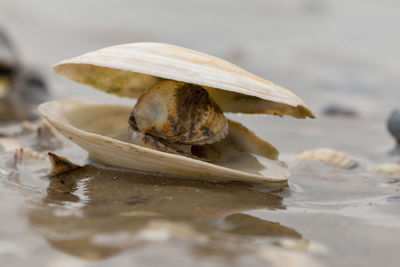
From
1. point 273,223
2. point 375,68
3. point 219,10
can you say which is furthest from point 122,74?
point 219,10

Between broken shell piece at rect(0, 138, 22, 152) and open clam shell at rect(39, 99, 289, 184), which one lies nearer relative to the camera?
open clam shell at rect(39, 99, 289, 184)

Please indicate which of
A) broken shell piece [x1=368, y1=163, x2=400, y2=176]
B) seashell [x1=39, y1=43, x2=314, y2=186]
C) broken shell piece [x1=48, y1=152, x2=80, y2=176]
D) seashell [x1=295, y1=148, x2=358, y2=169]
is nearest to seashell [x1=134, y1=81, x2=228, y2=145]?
seashell [x1=39, y1=43, x2=314, y2=186]

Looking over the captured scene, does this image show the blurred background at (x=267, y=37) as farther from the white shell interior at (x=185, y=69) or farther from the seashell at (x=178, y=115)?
the white shell interior at (x=185, y=69)

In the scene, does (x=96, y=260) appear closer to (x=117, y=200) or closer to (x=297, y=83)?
(x=117, y=200)

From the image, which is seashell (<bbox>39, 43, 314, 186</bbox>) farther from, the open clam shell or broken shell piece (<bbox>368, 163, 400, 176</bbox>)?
broken shell piece (<bbox>368, 163, 400, 176</bbox>)

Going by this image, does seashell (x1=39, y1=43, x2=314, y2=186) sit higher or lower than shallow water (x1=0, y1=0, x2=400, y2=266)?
higher

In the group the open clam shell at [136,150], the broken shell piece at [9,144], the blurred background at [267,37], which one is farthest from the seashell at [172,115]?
the blurred background at [267,37]

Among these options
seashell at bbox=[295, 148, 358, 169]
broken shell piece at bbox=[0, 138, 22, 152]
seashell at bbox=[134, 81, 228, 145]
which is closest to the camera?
seashell at bbox=[134, 81, 228, 145]

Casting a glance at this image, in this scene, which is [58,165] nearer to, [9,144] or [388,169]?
[9,144]
